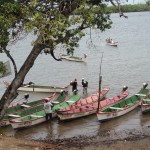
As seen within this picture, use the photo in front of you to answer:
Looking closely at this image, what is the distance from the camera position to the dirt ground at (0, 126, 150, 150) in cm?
1240

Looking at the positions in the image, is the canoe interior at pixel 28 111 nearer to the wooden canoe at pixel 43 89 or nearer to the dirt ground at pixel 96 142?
the dirt ground at pixel 96 142

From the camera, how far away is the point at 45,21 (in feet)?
35.6

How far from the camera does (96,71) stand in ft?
116

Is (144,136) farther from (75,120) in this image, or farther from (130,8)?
(130,8)

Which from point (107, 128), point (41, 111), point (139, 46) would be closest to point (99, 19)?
point (107, 128)

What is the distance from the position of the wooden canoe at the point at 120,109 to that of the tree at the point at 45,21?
661cm

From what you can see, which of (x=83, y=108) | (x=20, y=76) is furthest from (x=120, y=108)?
(x=20, y=76)

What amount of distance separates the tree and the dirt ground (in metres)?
1.73

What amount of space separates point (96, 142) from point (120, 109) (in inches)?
217

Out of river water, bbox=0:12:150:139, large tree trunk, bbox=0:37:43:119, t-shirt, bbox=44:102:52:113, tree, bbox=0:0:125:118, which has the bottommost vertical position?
river water, bbox=0:12:150:139

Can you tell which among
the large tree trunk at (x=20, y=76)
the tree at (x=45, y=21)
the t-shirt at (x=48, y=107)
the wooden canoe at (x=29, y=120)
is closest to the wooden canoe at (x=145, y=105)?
the wooden canoe at (x=29, y=120)

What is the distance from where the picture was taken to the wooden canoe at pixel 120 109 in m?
19.3

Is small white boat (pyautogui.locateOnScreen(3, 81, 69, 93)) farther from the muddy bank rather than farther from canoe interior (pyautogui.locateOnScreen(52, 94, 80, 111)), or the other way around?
the muddy bank

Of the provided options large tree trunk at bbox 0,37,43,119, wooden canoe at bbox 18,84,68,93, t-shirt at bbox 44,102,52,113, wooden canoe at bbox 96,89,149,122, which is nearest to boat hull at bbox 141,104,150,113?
wooden canoe at bbox 96,89,149,122
